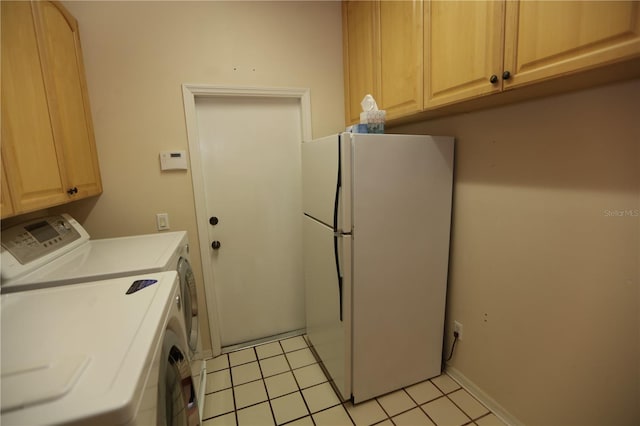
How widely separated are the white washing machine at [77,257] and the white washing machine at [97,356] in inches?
Answer: 3.0

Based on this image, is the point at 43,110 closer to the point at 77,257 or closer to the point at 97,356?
the point at 77,257

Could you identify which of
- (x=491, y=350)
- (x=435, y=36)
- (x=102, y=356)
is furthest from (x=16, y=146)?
(x=491, y=350)

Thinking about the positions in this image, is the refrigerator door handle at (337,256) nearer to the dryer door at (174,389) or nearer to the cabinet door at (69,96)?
the dryer door at (174,389)

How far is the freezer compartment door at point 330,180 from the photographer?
1.53m

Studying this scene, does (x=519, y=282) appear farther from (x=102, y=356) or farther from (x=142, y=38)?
(x=142, y=38)

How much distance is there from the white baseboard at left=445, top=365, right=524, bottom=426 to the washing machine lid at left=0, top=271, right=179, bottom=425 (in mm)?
1861

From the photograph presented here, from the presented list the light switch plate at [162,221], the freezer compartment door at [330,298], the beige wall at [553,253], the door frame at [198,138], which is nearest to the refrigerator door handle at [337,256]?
the freezer compartment door at [330,298]

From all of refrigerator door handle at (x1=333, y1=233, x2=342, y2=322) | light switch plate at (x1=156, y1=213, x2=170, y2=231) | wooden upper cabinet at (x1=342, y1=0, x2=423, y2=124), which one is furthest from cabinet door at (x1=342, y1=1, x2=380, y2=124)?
light switch plate at (x1=156, y1=213, x2=170, y2=231)

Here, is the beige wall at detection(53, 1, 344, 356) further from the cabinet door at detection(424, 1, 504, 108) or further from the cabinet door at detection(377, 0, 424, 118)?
the cabinet door at detection(424, 1, 504, 108)

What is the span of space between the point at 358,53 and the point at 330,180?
3.63 feet

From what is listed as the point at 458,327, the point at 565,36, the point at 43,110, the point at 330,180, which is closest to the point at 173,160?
the point at 43,110

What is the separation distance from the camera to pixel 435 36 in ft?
4.86

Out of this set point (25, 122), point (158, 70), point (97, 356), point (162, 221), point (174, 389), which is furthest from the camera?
point (162, 221)

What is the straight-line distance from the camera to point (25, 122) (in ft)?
3.91
